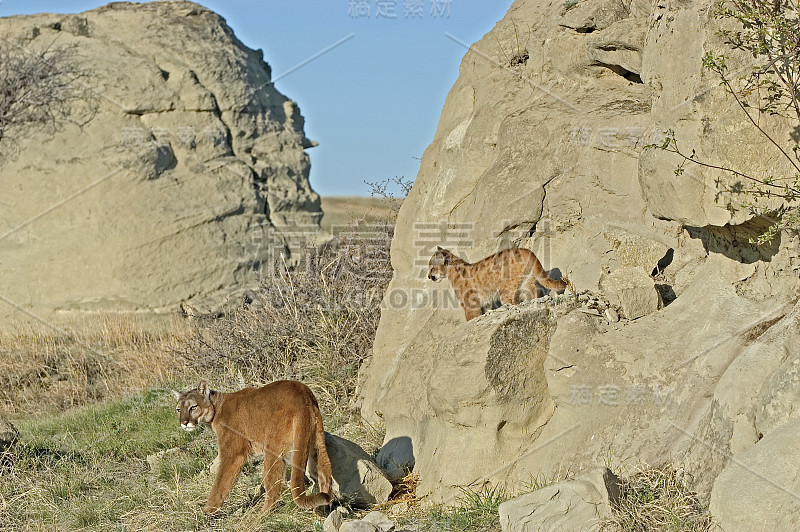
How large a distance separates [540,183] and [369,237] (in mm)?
4238

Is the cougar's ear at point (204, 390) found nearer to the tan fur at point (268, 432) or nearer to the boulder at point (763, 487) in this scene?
the tan fur at point (268, 432)

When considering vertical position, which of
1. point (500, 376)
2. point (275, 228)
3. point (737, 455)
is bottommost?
point (737, 455)

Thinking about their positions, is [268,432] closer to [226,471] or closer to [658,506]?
[226,471]

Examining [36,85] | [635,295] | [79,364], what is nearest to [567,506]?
[635,295]

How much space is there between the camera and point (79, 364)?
11953 mm

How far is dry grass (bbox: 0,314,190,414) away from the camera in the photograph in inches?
442

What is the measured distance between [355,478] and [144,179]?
34.1 ft

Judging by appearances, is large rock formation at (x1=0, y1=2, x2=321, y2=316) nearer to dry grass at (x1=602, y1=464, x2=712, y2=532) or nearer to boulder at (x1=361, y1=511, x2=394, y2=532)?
boulder at (x1=361, y1=511, x2=394, y2=532)

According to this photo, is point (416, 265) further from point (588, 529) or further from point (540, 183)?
point (588, 529)

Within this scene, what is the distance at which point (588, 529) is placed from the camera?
4.82 m

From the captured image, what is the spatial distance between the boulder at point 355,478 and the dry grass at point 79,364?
500cm

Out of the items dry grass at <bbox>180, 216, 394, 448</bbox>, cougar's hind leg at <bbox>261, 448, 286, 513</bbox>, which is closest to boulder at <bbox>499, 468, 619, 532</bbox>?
cougar's hind leg at <bbox>261, 448, 286, 513</bbox>

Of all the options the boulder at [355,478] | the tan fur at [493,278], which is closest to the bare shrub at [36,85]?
the tan fur at [493,278]

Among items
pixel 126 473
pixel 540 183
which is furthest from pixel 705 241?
pixel 126 473
